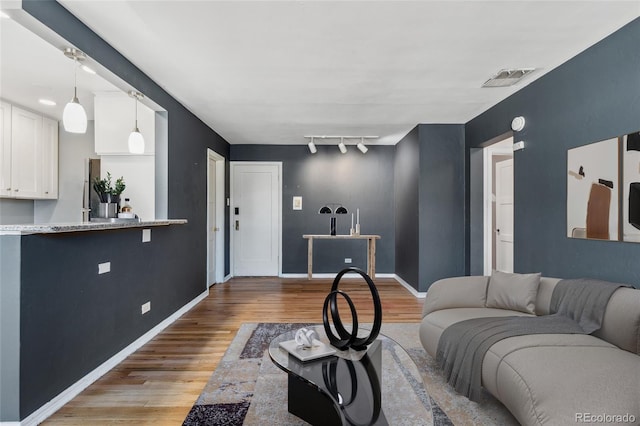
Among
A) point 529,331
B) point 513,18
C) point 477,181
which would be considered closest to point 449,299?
point 529,331

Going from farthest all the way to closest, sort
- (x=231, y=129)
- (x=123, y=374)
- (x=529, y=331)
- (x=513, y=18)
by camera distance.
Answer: (x=231, y=129) < (x=123, y=374) < (x=513, y=18) < (x=529, y=331)

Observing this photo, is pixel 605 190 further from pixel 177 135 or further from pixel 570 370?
pixel 177 135

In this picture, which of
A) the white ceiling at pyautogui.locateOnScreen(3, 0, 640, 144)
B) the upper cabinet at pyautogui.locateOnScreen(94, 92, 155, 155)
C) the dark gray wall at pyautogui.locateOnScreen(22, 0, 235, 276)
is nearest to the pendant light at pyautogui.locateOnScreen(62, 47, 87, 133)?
the dark gray wall at pyautogui.locateOnScreen(22, 0, 235, 276)

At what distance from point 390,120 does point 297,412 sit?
407cm

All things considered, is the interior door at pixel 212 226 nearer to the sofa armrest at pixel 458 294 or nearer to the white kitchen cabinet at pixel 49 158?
the white kitchen cabinet at pixel 49 158

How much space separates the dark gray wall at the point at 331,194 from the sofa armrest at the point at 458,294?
12.4 ft

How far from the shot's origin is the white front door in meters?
6.81

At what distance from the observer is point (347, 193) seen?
6.81 m

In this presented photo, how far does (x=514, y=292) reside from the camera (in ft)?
9.11

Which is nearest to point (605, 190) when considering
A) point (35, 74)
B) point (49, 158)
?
point (35, 74)

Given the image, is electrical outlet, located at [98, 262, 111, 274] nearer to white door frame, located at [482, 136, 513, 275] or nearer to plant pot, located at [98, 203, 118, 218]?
plant pot, located at [98, 203, 118, 218]

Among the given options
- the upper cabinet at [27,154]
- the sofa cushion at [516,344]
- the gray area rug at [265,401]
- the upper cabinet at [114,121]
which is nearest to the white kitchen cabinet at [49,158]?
the upper cabinet at [27,154]

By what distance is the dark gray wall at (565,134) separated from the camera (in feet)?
7.96

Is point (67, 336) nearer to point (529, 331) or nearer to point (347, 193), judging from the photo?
point (529, 331)
